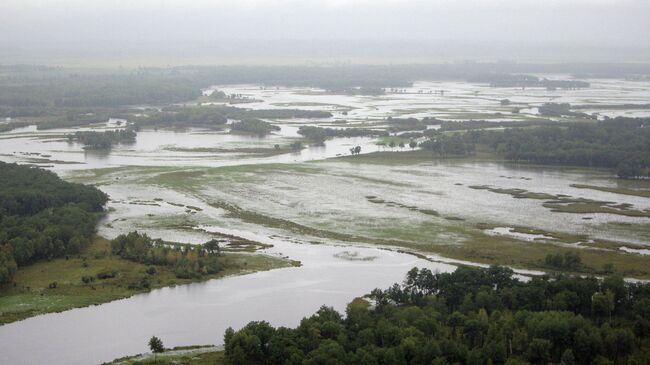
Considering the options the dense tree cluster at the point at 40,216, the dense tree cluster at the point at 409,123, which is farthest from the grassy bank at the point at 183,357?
the dense tree cluster at the point at 409,123

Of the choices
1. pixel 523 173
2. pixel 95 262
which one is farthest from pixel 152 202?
pixel 523 173

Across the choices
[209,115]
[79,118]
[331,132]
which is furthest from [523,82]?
[79,118]

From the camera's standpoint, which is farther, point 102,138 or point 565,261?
point 102,138

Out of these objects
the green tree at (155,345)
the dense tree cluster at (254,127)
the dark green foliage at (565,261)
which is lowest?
the green tree at (155,345)

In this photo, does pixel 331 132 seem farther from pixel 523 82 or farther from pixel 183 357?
pixel 523 82

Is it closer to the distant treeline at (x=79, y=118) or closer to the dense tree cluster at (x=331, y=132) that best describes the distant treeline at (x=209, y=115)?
the distant treeline at (x=79, y=118)

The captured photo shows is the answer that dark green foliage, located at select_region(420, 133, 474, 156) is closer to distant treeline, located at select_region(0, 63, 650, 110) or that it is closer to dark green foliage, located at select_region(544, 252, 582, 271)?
dark green foliage, located at select_region(544, 252, 582, 271)
